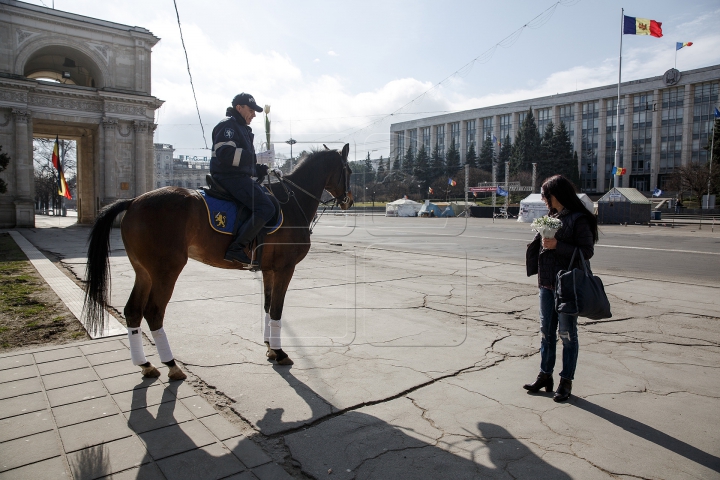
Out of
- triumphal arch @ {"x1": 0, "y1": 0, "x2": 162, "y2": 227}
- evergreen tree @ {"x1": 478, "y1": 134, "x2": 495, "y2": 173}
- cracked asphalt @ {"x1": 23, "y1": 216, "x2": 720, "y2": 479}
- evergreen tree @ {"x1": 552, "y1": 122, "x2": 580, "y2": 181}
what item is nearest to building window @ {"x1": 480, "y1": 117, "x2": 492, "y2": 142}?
evergreen tree @ {"x1": 478, "y1": 134, "x2": 495, "y2": 173}

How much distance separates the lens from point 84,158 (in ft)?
127

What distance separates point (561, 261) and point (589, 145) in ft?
268

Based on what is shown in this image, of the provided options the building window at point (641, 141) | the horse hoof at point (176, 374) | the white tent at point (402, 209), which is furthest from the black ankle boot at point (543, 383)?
the building window at point (641, 141)

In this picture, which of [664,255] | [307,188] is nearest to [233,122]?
[307,188]

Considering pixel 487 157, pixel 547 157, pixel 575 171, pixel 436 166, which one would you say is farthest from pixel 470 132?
pixel 547 157

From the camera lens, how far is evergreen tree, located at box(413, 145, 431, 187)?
63.2 m

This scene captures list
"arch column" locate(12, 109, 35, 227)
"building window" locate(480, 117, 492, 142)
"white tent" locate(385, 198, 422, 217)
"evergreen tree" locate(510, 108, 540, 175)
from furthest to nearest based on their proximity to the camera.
→ "building window" locate(480, 117, 492, 142), "evergreen tree" locate(510, 108, 540, 175), "white tent" locate(385, 198, 422, 217), "arch column" locate(12, 109, 35, 227)

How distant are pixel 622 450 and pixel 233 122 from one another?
14.7 feet

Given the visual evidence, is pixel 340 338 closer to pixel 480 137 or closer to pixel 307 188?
pixel 307 188

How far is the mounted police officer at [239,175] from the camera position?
463 cm

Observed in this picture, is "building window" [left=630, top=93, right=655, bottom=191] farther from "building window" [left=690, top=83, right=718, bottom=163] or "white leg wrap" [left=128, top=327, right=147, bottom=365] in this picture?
"white leg wrap" [left=128, top=327, right=147, bottom=365]

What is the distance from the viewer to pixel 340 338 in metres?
5.52

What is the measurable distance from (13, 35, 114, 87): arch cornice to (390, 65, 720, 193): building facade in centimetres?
3906

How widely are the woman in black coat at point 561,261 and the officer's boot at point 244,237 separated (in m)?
2.79
